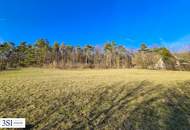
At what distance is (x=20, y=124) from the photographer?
4.73 meters

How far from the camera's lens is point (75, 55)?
4712cm

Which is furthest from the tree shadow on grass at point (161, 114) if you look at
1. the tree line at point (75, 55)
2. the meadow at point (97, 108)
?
the tree line at point (75, 55)

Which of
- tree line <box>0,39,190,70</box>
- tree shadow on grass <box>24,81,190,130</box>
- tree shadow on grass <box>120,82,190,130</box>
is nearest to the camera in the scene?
tree shadow on grass <box>24,81,190,130</box>

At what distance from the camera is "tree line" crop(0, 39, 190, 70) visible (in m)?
37.3

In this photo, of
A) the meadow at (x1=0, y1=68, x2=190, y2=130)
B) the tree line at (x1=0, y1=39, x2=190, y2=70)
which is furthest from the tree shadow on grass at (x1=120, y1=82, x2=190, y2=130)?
the tree line at (x1=0, y1=39, x2=190, y2=70)

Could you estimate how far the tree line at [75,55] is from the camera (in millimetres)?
37281

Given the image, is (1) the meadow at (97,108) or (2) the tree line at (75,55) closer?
(1) the meadow at (97,108)

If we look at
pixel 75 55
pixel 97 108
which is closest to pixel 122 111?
pixel 97 108

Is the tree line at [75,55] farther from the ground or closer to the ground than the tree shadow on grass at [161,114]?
farther from the ground

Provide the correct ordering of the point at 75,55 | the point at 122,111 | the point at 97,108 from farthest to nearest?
the point at 75,55 < the point at 97,108 < the point at 122,111

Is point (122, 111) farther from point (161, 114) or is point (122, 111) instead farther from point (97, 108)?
point (161, 114)

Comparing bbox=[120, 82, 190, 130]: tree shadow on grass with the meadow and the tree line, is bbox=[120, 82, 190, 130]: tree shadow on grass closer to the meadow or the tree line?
the meadow

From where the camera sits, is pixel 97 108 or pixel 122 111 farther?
pixel 97 108

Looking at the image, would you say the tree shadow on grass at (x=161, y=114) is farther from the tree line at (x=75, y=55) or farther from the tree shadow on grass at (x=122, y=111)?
the tree line at (x=75, y=55)
